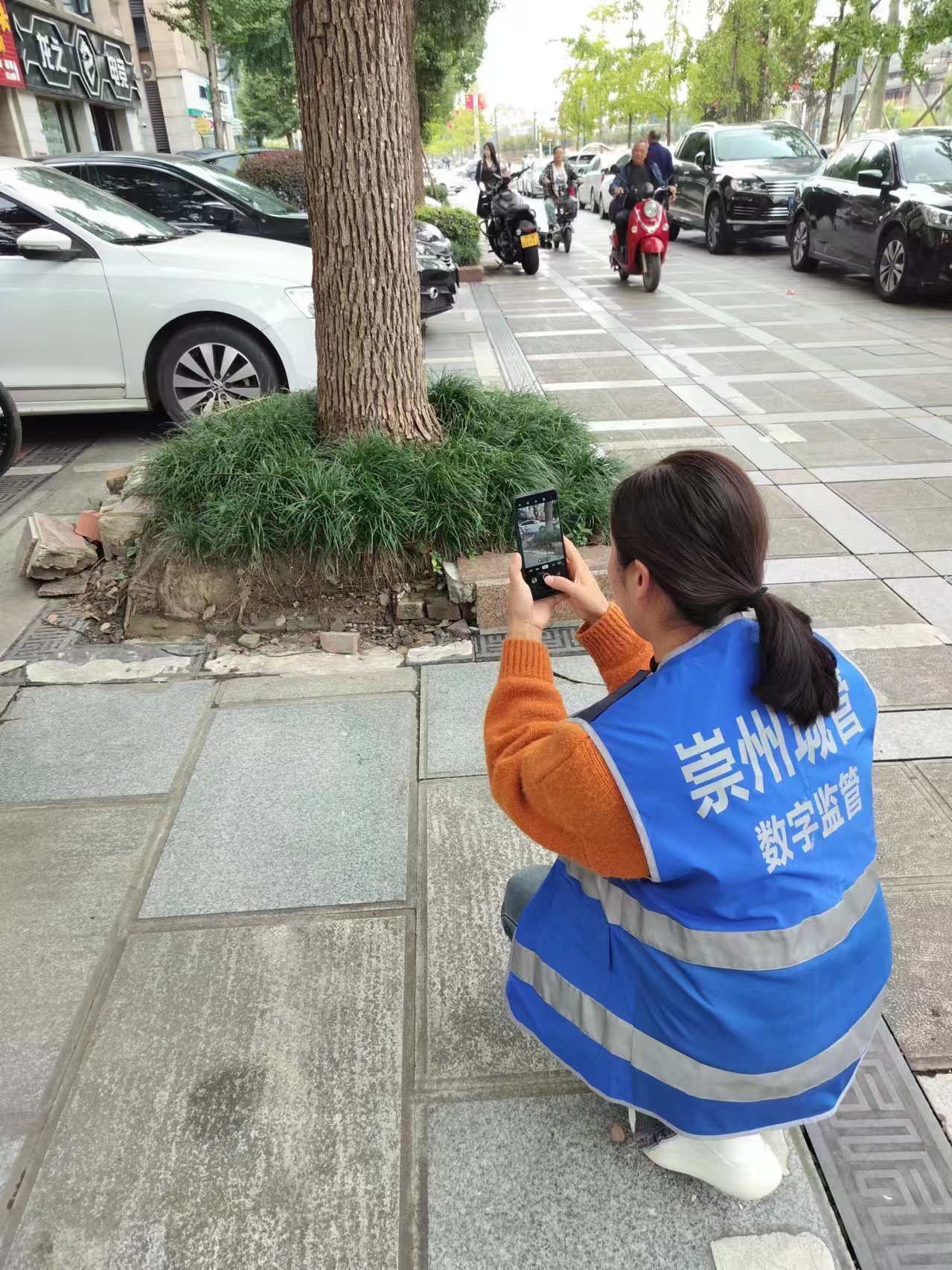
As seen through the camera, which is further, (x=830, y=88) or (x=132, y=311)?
(x=830, y=88)

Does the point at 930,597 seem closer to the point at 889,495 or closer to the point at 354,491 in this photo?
the point at 889,495

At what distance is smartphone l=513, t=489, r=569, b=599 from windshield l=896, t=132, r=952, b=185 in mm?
10463

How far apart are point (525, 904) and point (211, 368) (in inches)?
201

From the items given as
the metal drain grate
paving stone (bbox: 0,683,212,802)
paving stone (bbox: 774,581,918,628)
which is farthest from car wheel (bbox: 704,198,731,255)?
paving stone (bbox: 0,683,212,802)

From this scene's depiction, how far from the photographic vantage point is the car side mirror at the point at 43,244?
223 inches

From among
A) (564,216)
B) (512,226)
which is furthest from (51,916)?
(564,216)

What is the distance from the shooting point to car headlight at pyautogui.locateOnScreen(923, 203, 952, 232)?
30.6ft

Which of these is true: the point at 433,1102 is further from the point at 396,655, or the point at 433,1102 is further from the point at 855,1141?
the point at 396,655

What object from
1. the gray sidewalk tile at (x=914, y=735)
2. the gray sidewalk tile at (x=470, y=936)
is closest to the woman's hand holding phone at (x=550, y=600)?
the gray sidewalk tile at (x=470, y=936)

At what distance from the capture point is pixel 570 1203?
5.74 ft

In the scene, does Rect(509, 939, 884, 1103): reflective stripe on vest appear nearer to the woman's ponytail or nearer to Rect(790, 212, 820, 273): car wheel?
the woman's ponytail

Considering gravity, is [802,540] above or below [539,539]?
below

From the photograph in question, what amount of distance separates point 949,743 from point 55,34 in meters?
28.9

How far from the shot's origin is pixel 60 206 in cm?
611
